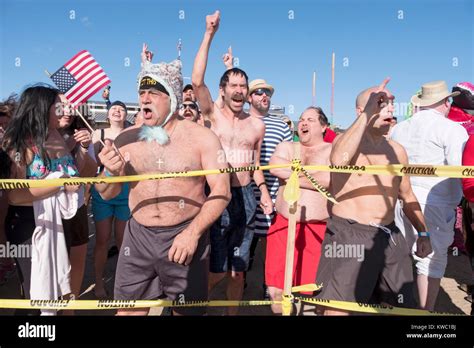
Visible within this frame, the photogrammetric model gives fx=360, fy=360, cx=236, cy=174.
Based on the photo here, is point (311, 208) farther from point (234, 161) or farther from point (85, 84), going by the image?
point (85, 84)

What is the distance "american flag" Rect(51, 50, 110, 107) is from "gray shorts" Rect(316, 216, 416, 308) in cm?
263

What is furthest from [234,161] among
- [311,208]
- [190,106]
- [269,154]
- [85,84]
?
[85,84]

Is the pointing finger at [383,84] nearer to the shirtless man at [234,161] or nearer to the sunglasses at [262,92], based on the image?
the shirtless man at [234,161]

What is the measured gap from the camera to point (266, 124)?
450cm

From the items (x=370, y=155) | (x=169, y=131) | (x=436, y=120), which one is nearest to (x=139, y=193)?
(x=169, y=131)

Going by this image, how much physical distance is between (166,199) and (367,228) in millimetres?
1531

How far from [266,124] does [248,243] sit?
1546 millimetres

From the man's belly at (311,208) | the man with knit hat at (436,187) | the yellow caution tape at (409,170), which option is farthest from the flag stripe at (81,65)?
the man with knit hat at (436,187)

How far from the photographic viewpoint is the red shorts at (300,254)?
3.51 metres

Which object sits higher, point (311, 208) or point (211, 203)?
point (211, 203)

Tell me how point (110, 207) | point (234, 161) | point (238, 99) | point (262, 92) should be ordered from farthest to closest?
point (262, 92) < point (110, 207) < point (238, 99) < point (234, 161)

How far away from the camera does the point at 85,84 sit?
140 inches

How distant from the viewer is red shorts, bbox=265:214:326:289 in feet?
11.5
